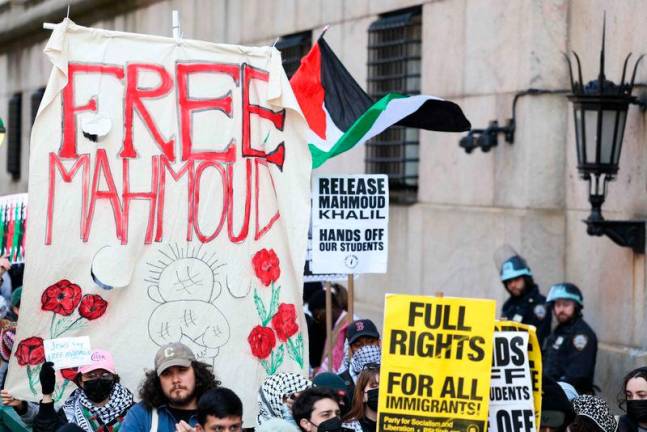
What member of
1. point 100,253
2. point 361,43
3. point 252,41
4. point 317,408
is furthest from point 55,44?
point 252,41

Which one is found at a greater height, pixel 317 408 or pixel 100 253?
pixel 100 253

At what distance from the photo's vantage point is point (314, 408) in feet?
23.3

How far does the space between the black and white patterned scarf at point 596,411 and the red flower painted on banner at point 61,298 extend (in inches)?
106

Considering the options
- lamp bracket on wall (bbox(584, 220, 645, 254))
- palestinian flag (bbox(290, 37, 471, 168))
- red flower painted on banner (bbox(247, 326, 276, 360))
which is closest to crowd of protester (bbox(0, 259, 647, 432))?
red flower painted on banner (bbox(247, 326, 276, 360))

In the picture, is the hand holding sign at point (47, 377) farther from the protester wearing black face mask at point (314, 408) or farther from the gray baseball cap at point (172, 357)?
the protester wearing black face mask at point (314, 408)

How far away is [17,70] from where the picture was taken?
103 ft

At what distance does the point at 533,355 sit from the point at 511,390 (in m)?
0.32

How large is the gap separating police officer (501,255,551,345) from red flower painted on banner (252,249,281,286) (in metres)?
3.48

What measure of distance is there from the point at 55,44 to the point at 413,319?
250 cm

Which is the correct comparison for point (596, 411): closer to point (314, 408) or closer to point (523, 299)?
point (314, 408)

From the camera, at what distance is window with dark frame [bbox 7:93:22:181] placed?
30.3 metres

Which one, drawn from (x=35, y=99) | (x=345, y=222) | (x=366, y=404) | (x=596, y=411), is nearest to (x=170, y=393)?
(x=366, y=404)

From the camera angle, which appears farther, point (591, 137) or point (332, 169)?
point (332, 169)

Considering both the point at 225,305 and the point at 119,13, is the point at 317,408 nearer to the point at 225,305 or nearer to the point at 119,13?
the point at 225,305
